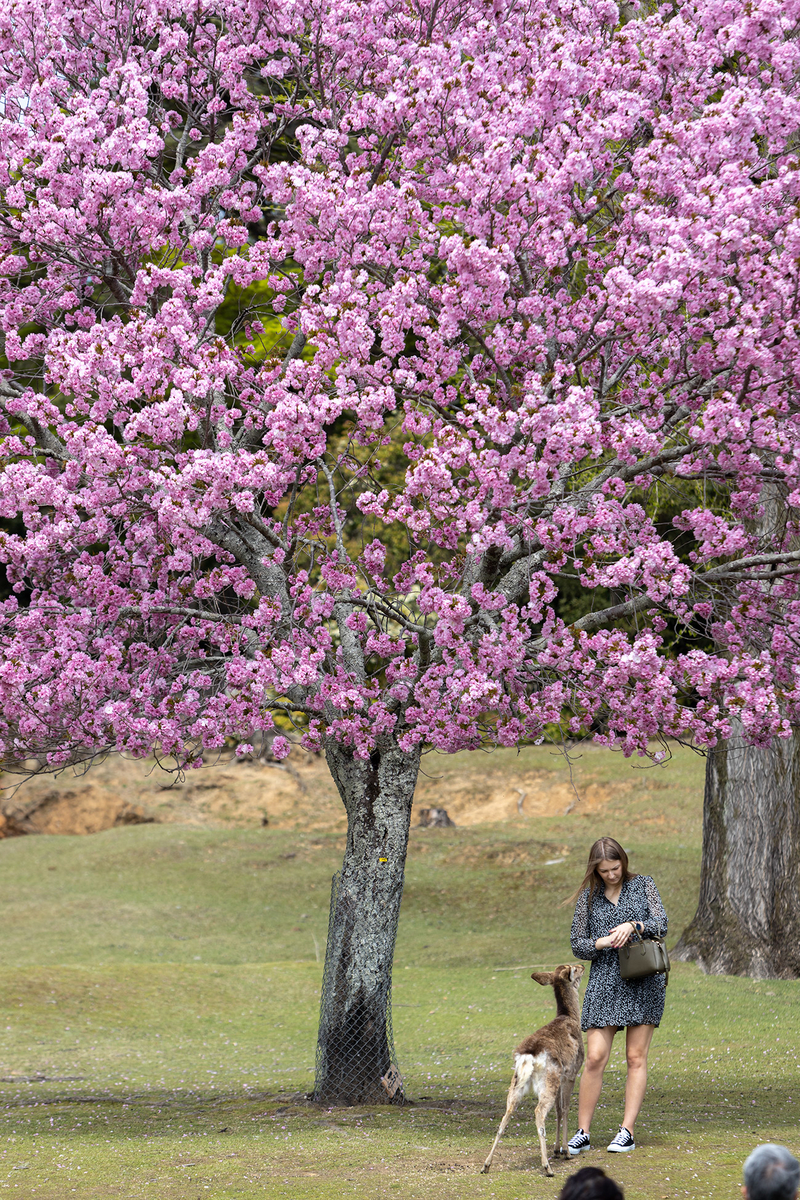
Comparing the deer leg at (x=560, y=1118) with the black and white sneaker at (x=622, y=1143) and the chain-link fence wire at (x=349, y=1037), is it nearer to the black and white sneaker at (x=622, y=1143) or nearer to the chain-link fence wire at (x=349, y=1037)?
the black and white sneaker at (x=622, y=1143)

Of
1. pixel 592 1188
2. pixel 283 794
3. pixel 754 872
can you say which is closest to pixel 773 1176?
pixel 592 1188

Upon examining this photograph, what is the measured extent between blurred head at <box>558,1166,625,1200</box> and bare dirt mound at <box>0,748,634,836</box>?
23.7m

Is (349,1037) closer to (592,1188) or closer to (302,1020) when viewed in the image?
(302,1020)

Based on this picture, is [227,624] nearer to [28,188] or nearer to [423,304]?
[423,304]

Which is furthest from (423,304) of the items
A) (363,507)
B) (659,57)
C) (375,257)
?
(659,57)

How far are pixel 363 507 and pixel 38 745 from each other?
336 centimetres

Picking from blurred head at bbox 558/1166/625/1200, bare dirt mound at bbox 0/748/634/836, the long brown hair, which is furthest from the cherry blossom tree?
bare dirt mound at bbox 0/748/634/836

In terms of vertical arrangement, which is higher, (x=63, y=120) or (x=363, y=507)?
(x=63, y=120)

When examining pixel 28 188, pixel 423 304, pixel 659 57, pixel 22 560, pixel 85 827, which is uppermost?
pixel 659 57

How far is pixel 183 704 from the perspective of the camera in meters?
9.05

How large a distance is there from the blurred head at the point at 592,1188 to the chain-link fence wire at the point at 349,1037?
6294mm

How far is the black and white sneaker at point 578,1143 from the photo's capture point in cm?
705

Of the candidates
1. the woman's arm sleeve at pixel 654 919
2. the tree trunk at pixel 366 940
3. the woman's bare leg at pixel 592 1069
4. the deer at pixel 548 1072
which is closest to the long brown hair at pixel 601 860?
the woman's arm sleeve at pixel 654 919

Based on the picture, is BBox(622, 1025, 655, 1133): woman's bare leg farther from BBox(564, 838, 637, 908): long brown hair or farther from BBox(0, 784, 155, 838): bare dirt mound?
BBox(0, 784, 155, 838): bare dirt mound
